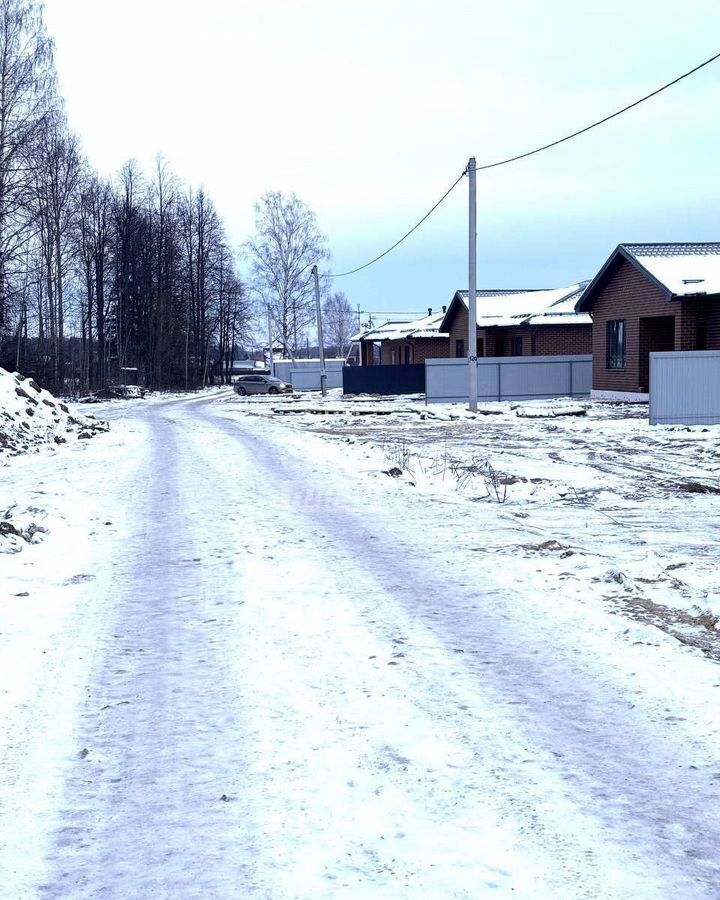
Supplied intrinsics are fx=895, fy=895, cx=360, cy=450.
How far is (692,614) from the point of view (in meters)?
5.88

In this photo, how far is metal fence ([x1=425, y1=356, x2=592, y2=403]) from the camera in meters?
Answer: 34.3

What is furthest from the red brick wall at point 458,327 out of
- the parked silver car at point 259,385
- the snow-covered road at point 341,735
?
the snow-covered road at point 341,735

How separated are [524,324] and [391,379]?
22.8 feet

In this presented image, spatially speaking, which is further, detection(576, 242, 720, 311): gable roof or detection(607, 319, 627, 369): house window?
detection(607, 319, 627, 369): house window

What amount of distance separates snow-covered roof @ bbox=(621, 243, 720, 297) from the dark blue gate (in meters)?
14.2

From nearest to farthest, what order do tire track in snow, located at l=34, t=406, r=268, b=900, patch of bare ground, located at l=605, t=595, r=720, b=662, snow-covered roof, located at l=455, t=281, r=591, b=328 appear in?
tire track in snow, located at l=34, t=406, r=268, b=900, patch of bare ground, located at l=605, t=595, r=720, b=662, snow-covered roof, located at l=455, t=281, r=591, b=328

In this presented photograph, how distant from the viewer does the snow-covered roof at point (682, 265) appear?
2686 centimetres

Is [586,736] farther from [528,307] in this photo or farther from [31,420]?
[528,307]

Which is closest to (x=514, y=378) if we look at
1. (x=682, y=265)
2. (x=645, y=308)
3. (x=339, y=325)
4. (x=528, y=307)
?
(x=645, y=308)

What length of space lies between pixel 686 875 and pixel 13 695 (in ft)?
10.6

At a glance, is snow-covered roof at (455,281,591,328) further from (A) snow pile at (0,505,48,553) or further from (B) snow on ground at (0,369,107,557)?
(A) snow pile at (0,505,48,553)

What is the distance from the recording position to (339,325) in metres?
132

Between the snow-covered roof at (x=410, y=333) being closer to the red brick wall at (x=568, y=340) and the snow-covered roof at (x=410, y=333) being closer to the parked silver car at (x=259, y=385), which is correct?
the parked silver car at (x=259, y=385)

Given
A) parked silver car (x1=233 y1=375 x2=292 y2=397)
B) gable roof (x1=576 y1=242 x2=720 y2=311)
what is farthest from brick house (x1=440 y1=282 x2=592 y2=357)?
parked silver car (x1=233 y1=375 x2=292 y2=397)
